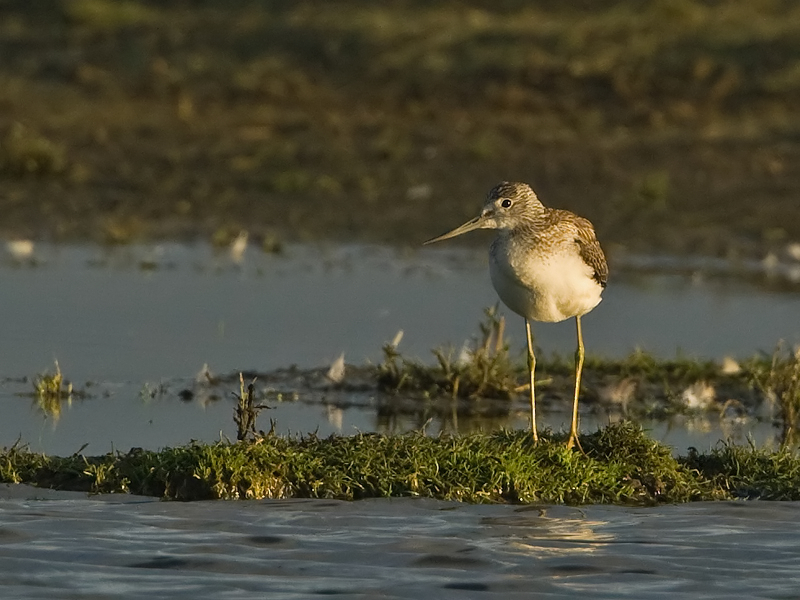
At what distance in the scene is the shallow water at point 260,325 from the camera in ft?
31.9

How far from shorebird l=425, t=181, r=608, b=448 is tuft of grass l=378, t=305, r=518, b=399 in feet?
4.53

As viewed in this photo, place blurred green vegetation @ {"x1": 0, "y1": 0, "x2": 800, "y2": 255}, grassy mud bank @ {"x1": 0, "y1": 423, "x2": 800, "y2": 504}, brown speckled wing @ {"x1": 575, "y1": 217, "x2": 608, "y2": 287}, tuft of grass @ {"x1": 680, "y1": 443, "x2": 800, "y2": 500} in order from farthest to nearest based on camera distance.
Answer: blurred green vegetation @ {"x1": 0, "y1": 0, "x2": 800, "y2": 255}, brown speckled wing @ {"x1": 575, "y1": 217, "x2": 608, "y2": 287}, tuft of grass @ {"x1": 680, "y1": 443, "x2": 800, "y2": 500}, grassy mud bank @ {"x1": 0, "y1": 423, "x2": 800, "y2": 504}

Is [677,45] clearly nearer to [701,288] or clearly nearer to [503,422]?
[701,288]

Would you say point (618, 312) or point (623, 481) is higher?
point (618, 312)

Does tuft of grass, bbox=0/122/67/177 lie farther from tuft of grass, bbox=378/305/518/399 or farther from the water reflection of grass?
tuft of grass, bbox=378/305/518/399

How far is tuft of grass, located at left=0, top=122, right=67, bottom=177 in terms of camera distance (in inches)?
690

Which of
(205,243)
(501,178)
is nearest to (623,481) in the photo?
(205,243)

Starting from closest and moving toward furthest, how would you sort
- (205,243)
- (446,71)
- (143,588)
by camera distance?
(143,588) → (205,243) → (446,71)

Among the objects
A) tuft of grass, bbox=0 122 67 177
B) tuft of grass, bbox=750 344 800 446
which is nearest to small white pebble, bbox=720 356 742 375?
tuft of grass, bbox=750 344 800 446

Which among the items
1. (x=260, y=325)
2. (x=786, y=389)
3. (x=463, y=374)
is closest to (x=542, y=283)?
(x=463, y=374)

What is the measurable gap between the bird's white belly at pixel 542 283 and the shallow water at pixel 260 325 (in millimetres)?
1193

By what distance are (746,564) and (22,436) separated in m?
3.79

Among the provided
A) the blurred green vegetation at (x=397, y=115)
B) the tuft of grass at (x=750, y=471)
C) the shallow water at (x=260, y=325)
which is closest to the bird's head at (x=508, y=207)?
the shallow water at (x=260, y=325)

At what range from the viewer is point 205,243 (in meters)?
16.1
